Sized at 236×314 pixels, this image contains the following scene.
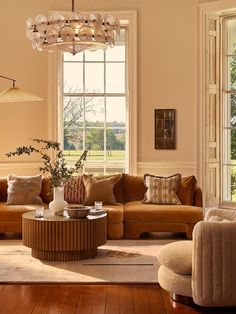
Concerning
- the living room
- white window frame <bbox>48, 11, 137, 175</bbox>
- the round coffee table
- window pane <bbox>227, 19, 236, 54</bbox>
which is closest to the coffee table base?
the round coffee table

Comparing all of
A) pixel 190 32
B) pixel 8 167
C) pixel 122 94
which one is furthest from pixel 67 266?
pixel 190 32

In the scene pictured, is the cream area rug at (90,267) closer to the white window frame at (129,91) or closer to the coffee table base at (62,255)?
the coffee table base at (62,255)

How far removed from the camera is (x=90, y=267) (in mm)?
5520

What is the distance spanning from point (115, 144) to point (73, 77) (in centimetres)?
122

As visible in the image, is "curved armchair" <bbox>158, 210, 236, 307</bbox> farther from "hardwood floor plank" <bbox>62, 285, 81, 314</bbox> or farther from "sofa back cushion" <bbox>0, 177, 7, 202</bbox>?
"sofa back cushion" <bbox>0, 177, 7, 202</bbox>

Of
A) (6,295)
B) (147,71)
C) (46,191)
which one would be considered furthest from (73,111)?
(6,295)

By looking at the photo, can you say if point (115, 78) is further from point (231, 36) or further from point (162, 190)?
point (162, 190)

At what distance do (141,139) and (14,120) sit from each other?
1946 mm

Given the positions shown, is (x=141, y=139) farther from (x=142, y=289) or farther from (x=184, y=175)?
(x=142, y=289)

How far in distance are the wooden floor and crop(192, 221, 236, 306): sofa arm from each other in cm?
19

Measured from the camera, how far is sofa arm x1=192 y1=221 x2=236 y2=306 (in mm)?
4094

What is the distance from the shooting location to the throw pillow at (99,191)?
7418 mm

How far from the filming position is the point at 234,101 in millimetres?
8203

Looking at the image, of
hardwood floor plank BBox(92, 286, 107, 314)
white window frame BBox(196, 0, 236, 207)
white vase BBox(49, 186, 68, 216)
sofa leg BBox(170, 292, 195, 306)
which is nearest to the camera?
hardwood floor plank BBox(92, 286, 107, 314)
